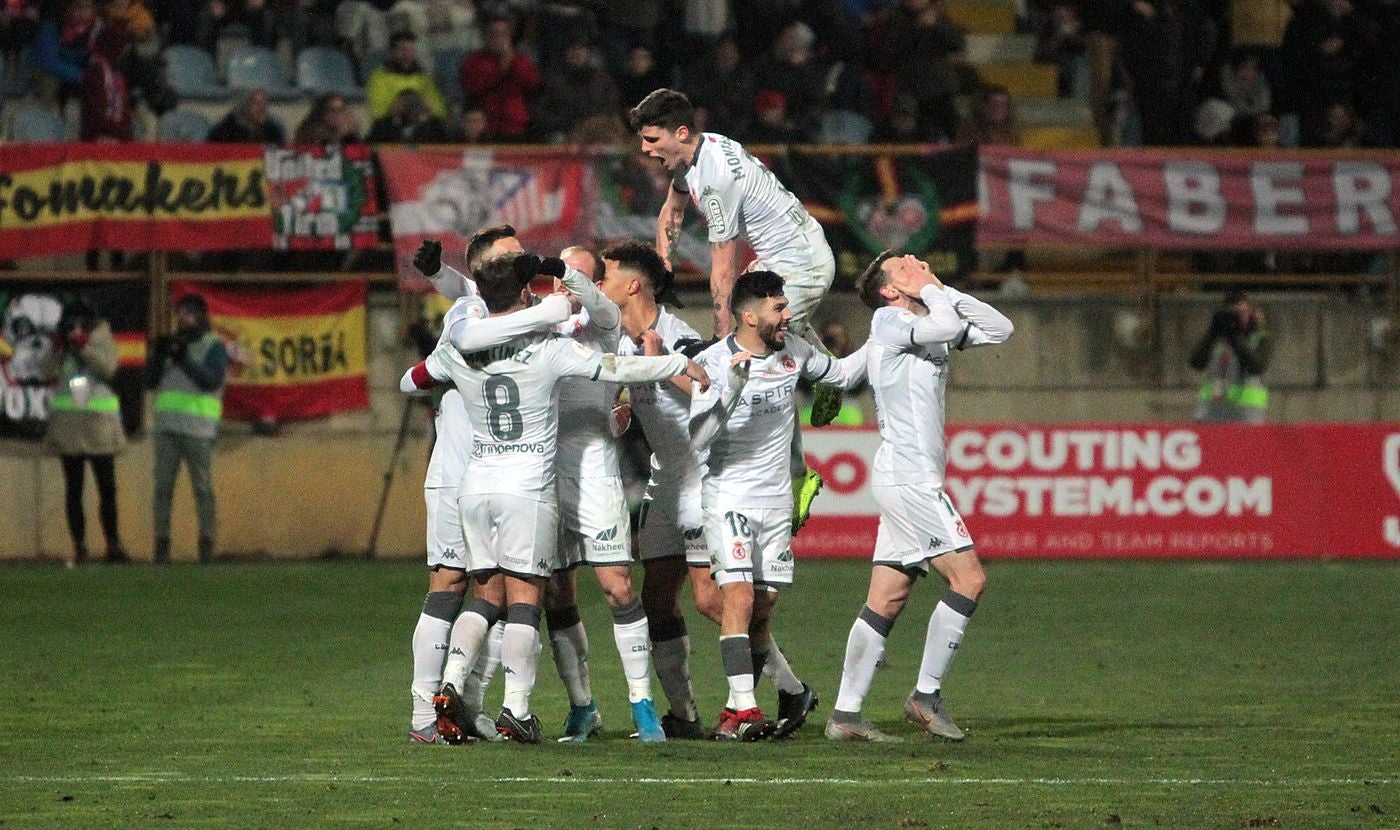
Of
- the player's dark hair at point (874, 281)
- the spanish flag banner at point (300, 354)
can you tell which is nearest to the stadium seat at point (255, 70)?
the spanish flag banner at point (300, 354)

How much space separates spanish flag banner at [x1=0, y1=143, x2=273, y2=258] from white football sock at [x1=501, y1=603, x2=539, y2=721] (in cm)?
1085

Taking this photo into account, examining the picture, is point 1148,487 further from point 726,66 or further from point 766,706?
point 766,706

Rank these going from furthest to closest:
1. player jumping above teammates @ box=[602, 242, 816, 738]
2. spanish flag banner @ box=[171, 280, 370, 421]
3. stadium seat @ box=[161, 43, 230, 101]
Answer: stadium seat @ box=[161, 43, 230, 101]
spanish flag banner @ box=[171, 280, 370, 421]
player jumping above teammates @ box=[602, 242, 816, 738]

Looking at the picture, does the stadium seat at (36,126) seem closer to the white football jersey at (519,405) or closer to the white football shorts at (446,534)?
the white football shorts at (446,534)

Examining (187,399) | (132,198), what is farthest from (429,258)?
(132,198)

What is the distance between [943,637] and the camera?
30.3 feet

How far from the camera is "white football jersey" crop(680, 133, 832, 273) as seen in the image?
966cm

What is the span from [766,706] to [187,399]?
9247 mm

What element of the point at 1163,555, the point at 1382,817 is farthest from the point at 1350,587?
the point at 1382,817

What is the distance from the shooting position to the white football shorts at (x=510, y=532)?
344 inches

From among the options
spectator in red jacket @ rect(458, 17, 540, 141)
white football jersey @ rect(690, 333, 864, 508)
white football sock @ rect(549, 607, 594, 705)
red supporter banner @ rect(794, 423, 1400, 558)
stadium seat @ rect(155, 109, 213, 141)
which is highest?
spectator in red jacket @ rect(458, 17, 540, 141)

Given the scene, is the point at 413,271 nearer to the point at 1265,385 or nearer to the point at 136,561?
the point at 136,561

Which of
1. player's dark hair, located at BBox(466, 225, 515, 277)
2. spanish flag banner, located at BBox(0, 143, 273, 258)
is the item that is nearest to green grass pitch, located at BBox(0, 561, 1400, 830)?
player's dark hair, located at BBox(466, 225, 515, 277)

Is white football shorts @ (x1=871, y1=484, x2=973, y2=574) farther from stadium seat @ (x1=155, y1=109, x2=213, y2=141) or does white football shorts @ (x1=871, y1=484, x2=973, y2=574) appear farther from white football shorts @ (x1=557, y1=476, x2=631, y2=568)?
stadium seat @ (x1=155, y1=109, x2=213, y2=141)
